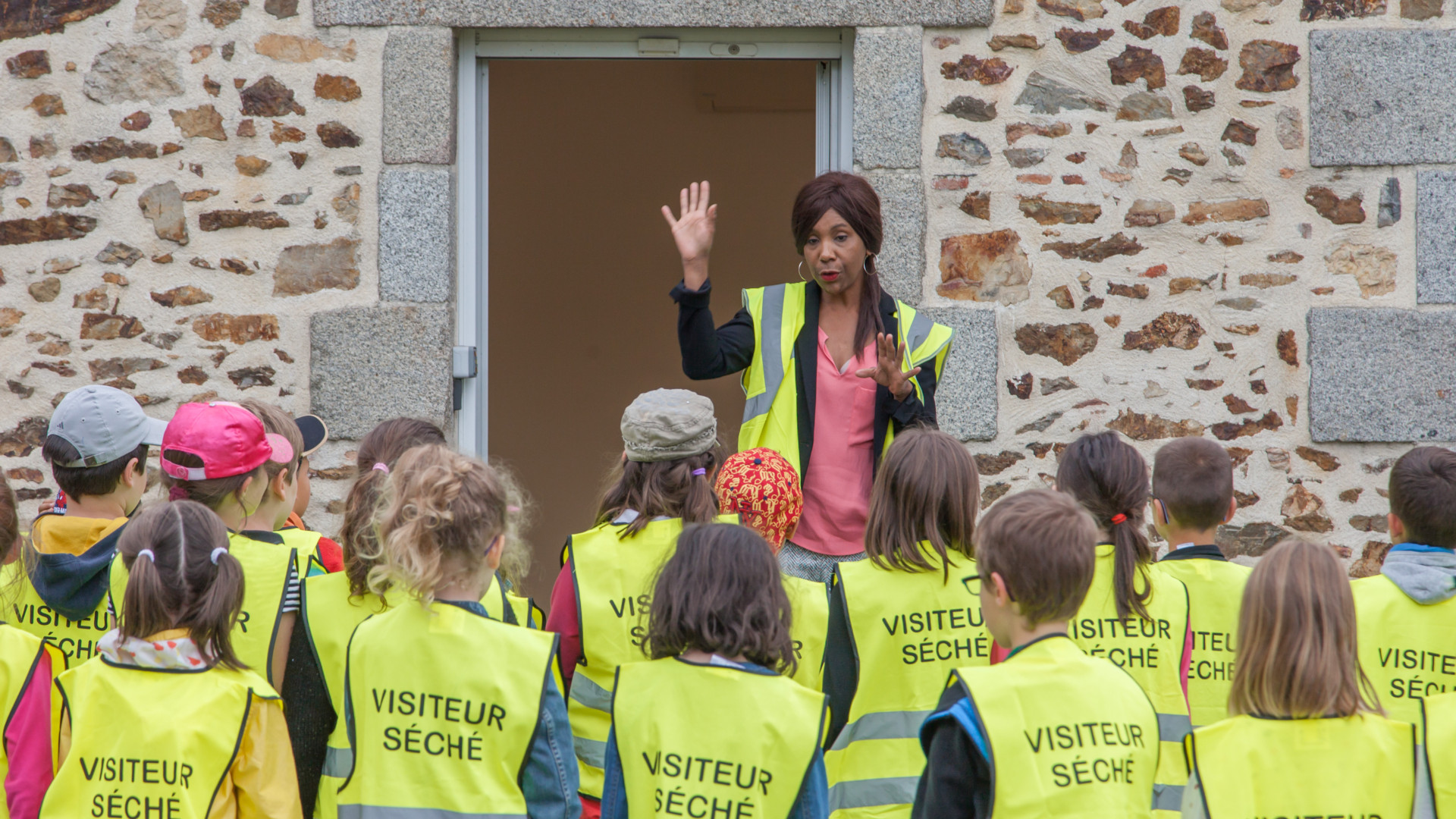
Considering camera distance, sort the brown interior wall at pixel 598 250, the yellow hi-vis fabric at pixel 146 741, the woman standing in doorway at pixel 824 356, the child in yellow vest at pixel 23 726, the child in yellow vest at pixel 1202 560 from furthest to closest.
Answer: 1. the brown interior wall at pixel 598 250
2. the woman standing in doorway at pixel 824 356
3. the child in yellow vest at pixel 1202 560
4. the child in yellow vest at pixel 23 726
5. the yellow hi-vis fabric at pixel 146 741

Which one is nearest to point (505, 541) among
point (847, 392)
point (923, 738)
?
point (923, 738)

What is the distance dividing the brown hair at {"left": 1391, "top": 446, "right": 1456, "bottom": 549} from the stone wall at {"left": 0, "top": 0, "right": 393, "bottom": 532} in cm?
278

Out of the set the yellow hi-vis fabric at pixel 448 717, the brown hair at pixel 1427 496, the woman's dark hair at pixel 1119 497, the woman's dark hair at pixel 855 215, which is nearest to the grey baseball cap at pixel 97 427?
the yellow hi-vis fabric at pixel 448 717

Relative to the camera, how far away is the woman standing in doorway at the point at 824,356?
310 centimetres

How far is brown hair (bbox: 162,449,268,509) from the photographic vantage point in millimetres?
2521

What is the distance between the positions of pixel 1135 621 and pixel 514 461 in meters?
5.44

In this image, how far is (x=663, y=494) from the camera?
2.53 metres

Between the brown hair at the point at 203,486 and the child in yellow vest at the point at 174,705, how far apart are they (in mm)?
364

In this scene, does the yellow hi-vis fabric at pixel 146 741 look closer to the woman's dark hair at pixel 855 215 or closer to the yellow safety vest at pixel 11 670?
the yellow safety vest at pixel 11 670

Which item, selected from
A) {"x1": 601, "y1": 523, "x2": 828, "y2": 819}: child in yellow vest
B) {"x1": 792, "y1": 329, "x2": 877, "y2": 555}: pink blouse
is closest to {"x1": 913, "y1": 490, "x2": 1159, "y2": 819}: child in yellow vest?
{"x1": 601, "y1": 523, "x2": 828, "y2": 819}: child in yellow vest

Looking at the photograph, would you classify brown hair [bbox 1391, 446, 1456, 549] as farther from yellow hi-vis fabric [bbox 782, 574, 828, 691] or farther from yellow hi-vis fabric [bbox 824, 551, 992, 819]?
yellow hi-vis fabric [bbox 782, 574, 828, 691]

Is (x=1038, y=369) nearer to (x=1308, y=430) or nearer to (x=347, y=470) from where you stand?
(x=1308, y=430)

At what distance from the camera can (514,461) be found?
758 centimetres

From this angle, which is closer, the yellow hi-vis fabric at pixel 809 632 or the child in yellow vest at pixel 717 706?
the child in yellow vest at pixel 717 706
